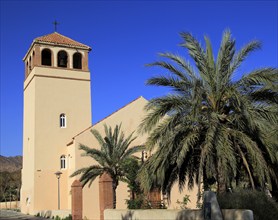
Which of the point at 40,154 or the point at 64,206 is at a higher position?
the point at 40,154

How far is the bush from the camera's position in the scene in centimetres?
1362

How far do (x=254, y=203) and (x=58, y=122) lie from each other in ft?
95.2

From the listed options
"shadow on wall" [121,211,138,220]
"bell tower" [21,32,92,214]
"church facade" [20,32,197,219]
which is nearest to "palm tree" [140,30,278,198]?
"shadow on wall" [121,211,138,220]

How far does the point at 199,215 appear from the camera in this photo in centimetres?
1475

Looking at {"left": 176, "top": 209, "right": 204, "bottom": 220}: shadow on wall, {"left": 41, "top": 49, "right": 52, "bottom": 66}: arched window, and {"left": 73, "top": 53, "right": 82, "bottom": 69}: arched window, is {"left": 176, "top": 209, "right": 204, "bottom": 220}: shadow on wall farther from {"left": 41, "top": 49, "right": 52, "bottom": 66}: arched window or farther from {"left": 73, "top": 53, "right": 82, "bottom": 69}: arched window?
{"left": 41, "top": 49, "right": 52, "bottom": 66}: arched window

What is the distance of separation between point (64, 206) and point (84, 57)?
46.8ft

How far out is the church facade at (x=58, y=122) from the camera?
3772 centimetres

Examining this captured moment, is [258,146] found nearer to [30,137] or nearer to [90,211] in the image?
[90,211]

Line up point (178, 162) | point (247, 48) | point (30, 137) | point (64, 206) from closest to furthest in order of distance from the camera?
point (178, 162)
point (247, 48)
point (64, 206)
point (30, 137)

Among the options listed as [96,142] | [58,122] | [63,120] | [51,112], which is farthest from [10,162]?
[96,142]

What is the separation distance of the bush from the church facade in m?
22.4

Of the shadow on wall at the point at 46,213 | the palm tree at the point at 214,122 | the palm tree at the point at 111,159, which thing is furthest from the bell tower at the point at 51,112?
the palm tree at the point at 214,122

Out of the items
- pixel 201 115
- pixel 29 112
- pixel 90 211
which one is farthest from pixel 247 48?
pixel 29 112

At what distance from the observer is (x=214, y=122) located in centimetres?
1619
